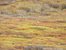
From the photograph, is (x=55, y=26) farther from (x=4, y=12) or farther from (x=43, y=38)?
(x=4, y=12)

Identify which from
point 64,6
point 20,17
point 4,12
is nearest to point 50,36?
Answer: point 20,17

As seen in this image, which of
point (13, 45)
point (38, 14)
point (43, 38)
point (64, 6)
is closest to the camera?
point (13, 45)

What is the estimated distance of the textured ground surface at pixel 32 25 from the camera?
3865 centimetres

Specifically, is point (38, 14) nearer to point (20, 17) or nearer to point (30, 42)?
point (20, 17)

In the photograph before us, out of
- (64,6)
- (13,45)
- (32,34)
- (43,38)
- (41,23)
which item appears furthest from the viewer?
(64,6)

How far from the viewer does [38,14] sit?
223 feet

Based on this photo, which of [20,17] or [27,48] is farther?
[20,17]

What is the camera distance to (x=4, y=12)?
69250 mm

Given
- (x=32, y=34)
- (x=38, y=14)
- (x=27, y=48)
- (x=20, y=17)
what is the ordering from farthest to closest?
(x=38, y=14) → (x=20, y=17) → (x=32, y=34) → (x=27, y=48)

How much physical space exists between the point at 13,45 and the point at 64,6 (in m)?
41.4

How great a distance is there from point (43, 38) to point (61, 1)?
126 feet

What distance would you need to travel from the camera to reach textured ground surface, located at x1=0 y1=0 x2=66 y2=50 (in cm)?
3865

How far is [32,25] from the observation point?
172 ft

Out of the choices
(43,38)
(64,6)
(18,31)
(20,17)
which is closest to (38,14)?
(20,17)
